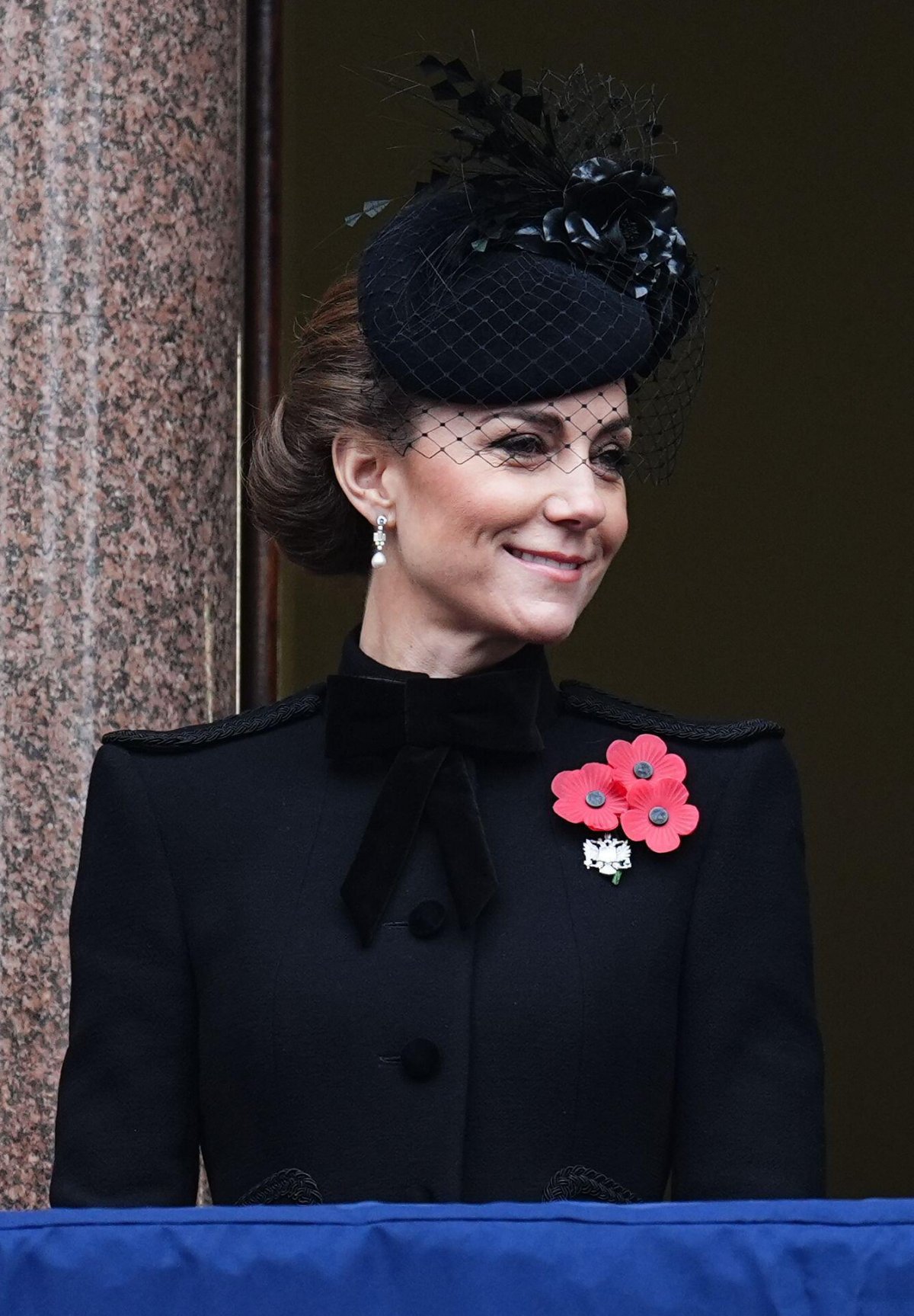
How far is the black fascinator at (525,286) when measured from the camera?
1990 mm

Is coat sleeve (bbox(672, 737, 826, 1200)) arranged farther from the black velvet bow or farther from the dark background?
the dark background

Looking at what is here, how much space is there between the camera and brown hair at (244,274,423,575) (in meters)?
2.11

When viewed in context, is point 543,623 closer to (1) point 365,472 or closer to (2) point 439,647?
(2) point 439,647

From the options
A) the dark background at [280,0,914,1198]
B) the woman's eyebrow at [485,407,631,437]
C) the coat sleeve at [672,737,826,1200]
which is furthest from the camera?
the dark background at [280,0,914,1198]

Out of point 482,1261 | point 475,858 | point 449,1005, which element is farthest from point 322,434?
point 482,1261

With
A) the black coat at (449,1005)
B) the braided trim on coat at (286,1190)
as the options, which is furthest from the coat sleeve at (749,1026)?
the braided trim on coat at (286,1190)

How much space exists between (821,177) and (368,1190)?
429cm

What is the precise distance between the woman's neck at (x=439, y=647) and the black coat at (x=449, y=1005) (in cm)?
3

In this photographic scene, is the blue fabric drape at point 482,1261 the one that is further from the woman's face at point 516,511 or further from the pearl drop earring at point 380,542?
the pearl drop earring at point 380,542

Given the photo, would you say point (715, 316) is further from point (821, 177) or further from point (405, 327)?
point (405, 327)

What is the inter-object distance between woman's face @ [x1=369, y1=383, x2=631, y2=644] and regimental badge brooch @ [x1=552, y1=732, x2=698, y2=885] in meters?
0.15

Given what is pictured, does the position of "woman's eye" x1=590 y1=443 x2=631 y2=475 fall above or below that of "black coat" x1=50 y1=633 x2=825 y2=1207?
above

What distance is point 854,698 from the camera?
5.74 m

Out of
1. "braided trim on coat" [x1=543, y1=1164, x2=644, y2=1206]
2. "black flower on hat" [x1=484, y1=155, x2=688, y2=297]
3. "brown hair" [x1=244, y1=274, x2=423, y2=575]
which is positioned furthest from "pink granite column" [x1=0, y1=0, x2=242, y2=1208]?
"braided trim on coat" [x1=543, y1=1164, x2=644, y2=1206]
